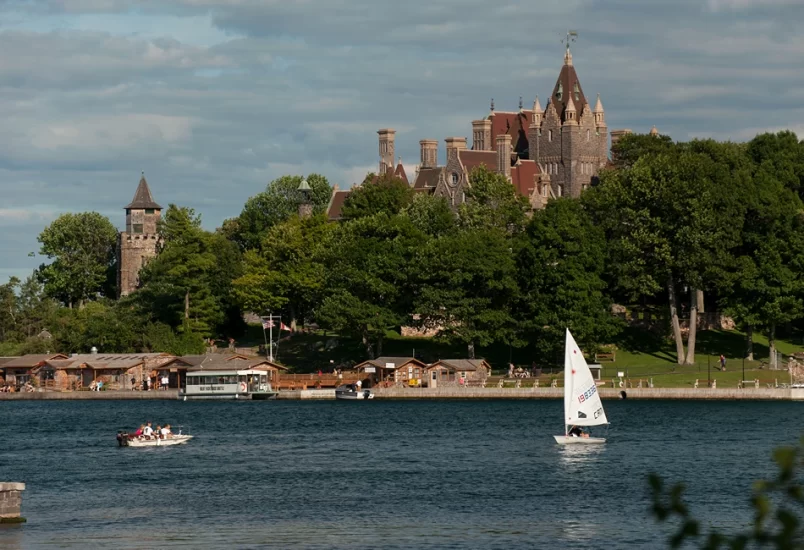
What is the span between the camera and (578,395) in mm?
64688

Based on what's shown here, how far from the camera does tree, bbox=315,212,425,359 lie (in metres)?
107

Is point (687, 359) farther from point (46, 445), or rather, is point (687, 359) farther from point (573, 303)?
point (46, 445)

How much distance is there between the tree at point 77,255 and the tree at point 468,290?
6740cm

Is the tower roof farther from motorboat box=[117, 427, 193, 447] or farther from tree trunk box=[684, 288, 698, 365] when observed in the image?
motorboat box=[117, 427, 193, 447]

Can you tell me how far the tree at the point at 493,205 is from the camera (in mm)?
121125

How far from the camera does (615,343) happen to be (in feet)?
354

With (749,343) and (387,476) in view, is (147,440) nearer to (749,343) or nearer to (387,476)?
(387,476)

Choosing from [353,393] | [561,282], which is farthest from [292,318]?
[561,282]

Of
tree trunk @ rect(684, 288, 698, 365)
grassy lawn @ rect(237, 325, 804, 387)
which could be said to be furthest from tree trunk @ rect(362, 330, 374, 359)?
tree trunk @ rect(684, 288, 698, 365)

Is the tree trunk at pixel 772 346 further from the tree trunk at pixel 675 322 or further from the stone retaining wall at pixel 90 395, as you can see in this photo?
the stone retaining wall at pixel 90 395

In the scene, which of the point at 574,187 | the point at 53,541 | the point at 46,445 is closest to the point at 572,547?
the point at 53,541

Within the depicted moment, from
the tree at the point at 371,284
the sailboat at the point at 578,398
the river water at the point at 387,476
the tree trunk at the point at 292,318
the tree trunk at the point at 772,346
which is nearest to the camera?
the river water at the point at 387,476

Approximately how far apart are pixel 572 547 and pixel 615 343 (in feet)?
242

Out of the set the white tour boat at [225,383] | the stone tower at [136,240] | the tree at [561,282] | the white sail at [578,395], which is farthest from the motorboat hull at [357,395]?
the stone tower at [136,240]
